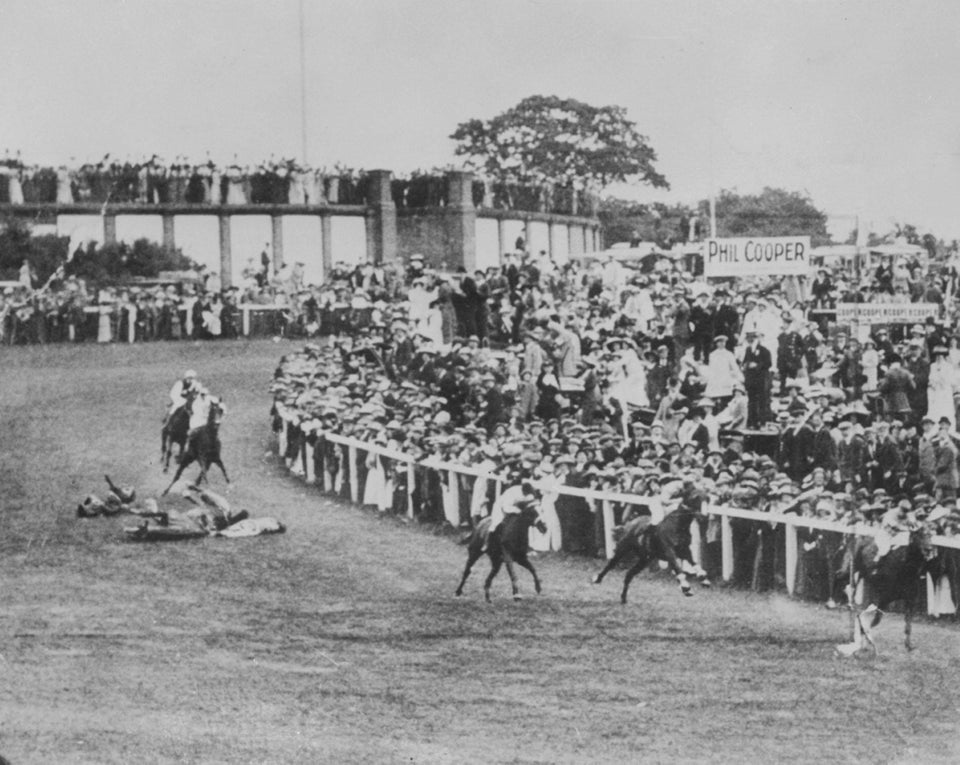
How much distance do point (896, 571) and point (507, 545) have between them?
4004mm

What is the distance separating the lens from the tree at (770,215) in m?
37.5

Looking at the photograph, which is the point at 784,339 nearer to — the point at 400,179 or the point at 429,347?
the point at 429,347

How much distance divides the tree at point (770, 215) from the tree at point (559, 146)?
393 centimetres

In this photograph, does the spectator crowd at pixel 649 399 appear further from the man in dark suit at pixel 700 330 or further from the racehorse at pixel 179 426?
the racehorse at pixel 179 426

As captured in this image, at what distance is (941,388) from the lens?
21.5 metres

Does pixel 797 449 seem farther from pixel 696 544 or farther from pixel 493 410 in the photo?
pixel 493 410

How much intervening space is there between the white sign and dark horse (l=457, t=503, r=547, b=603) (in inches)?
243

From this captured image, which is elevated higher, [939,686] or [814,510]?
[814,510]

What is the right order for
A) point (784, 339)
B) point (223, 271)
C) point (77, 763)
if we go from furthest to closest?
point (223, 271)
point (784, 339)
point (77, 763)

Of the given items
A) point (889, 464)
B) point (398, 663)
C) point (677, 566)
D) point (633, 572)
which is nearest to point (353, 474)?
point (633, 572)

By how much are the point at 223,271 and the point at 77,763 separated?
29113 mm

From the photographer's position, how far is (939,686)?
45.6 ft

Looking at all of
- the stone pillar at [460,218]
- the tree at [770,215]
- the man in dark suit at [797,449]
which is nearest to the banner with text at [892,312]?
the man in dark suit at [797,449]

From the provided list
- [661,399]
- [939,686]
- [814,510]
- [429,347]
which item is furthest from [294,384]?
[939,686]
